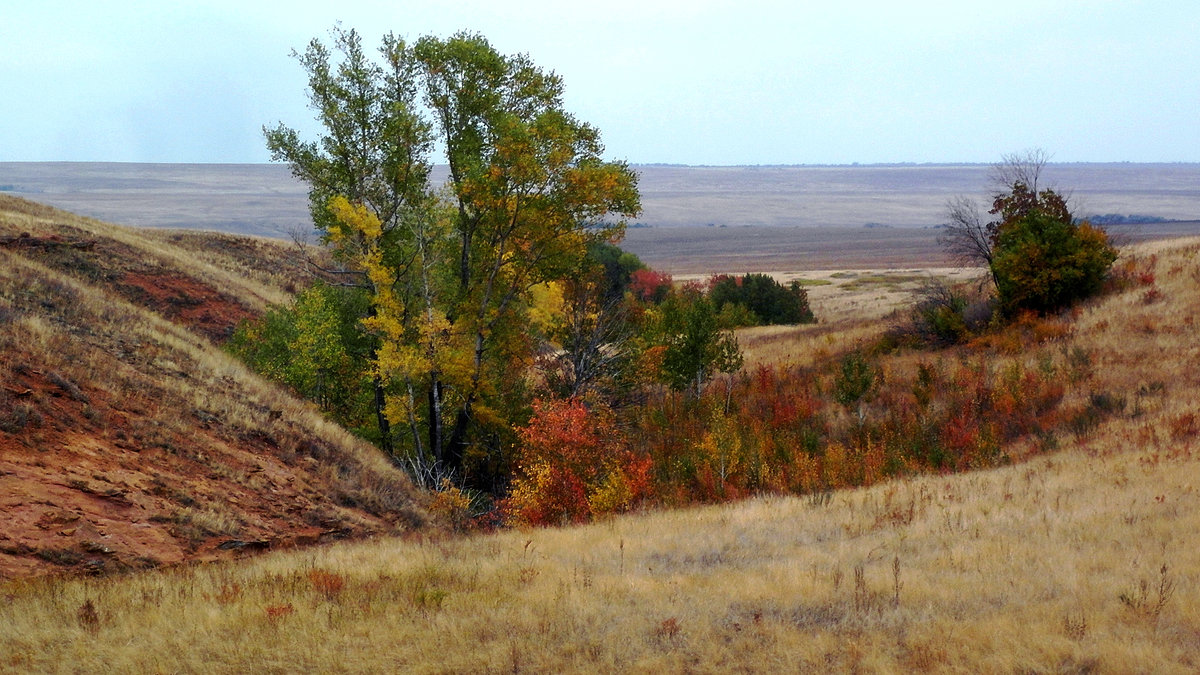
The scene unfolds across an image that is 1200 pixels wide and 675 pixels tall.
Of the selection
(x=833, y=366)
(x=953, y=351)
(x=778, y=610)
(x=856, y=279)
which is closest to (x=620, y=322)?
(x=833, y=366)

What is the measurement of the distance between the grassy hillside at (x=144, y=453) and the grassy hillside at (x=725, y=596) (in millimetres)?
836

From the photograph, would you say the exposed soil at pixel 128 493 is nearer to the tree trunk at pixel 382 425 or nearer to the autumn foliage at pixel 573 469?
the autumn foliage at pixel 573 469

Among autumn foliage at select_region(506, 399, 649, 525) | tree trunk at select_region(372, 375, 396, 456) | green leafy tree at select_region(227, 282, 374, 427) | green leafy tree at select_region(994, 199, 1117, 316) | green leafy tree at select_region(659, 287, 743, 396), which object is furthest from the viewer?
green leafy tree at select_region(659, 287, 743, 396)

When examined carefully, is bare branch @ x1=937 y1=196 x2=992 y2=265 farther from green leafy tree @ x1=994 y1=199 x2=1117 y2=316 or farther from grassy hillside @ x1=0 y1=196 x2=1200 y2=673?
grassy hillside @ x1=0 y1=196 x2=1200 y2=673

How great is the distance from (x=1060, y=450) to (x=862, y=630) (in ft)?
42.6

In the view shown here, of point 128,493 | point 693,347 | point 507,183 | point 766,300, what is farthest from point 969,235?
point 128,493

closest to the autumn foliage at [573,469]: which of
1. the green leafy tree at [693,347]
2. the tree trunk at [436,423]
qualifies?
the tree trunk at [436,423]

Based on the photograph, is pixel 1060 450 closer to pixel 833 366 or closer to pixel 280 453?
pixel 833 366

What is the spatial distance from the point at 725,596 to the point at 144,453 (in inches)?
395

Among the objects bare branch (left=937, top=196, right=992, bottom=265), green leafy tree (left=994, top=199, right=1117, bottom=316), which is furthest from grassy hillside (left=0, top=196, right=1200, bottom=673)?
bare branch (left=937, top=196, right=992, bottom=265)

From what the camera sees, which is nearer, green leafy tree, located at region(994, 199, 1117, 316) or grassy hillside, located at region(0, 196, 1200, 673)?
grassy hillside, located at region(0, 196, 1200, 673)

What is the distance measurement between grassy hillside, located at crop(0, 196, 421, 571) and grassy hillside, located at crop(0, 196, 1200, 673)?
836 mm

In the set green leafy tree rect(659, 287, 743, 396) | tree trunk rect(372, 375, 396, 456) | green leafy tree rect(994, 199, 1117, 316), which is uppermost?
Answer: green leafy tree rect(994, 199, 1117, 316)

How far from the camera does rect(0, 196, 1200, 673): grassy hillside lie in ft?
26.4
